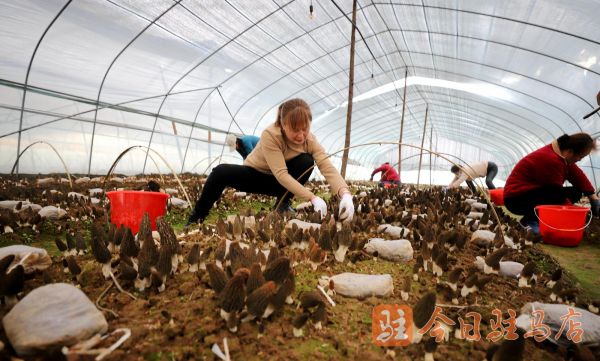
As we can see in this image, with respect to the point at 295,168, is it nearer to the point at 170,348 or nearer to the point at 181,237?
the point at 181,237

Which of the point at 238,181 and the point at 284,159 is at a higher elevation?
the point at 284,159

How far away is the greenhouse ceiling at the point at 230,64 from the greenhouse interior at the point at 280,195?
0.09 meters

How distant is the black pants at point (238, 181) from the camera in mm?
4848

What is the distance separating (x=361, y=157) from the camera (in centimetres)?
4806

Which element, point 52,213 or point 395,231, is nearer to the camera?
point 395,231

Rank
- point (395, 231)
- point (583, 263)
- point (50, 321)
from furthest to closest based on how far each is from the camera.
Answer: point (395, 231)
point (583, 263)
point (50, 321)

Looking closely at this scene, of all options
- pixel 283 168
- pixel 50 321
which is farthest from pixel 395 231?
pixel 50 321

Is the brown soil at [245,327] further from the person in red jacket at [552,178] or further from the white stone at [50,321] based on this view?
the person in red jacket at [552,178]

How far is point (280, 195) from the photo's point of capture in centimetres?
560

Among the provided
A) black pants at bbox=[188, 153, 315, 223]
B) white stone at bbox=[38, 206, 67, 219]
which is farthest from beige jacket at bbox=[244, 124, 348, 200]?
white stone at bbox=[38, 206, 67, 219]

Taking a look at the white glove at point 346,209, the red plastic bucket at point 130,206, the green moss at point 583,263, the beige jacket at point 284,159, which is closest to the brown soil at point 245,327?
the green moss at point 583,263

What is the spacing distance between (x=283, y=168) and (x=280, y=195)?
1178mm

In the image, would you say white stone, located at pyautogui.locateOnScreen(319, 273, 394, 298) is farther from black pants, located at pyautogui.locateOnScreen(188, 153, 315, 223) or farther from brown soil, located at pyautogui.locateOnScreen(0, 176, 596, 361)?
black pants, located at pyautogui.locateOnScreen(188, 153, 315, 223)

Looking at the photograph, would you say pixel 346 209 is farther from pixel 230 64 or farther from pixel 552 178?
pixel 230 64
